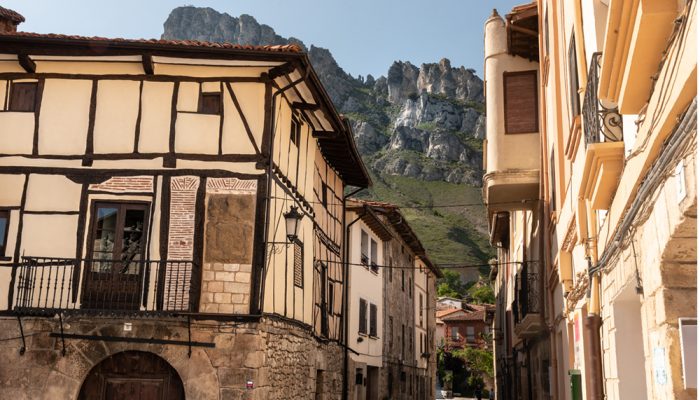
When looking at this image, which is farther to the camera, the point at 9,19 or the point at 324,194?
the point at 324,194

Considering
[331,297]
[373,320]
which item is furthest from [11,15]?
[373,320]

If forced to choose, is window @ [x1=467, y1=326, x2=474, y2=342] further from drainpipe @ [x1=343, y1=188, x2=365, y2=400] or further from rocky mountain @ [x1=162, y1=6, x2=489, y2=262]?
drainpipe @ [x1=343, y1=188, x2=365, y2=400]

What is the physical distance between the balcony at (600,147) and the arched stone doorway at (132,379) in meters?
8.88

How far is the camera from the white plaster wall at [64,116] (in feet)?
45.8

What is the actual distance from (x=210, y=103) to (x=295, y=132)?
A: 2593mm

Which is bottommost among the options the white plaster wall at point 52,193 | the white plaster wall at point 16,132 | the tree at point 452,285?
the white plaster wall at point 52,193

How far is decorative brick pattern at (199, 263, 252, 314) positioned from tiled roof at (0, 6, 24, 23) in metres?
8.81

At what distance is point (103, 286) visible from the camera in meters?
13.2

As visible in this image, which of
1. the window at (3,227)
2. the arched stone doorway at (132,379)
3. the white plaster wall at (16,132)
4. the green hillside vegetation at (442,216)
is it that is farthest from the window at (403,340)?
the green hillside vegetation at (442,216)

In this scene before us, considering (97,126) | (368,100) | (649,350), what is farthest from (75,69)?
(368,100)

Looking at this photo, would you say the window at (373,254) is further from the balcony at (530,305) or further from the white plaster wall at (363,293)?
the balcony at (530,305)

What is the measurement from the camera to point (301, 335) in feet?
53.0

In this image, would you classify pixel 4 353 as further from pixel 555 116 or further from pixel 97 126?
pixel 555 116

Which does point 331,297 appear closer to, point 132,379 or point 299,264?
point 299,264
